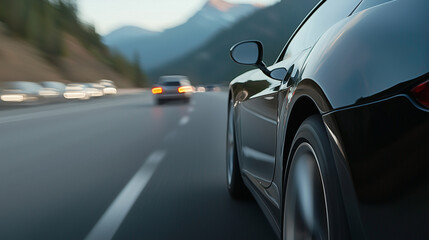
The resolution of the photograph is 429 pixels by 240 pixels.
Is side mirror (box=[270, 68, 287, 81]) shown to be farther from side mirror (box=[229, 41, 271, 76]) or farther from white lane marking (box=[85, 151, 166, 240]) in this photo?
white lane marking (box=[85, 151, 166, 240])

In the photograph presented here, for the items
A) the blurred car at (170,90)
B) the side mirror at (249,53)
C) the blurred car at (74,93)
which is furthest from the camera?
the blurred car at (74,93)

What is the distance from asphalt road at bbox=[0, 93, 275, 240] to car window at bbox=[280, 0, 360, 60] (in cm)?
125

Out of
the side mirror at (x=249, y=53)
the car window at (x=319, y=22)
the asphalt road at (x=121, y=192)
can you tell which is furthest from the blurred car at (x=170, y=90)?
the car window at (x=319, y=22)

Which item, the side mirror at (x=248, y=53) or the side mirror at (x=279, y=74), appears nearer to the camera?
the side mirror at (x=279, y=74)

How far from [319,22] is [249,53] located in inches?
25.7

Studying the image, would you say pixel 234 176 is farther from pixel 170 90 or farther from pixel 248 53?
pixel 170 90

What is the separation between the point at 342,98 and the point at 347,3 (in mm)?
996

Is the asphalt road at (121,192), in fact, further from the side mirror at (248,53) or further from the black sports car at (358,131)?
the black sports car at (358,131)

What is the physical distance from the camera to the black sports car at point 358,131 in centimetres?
145

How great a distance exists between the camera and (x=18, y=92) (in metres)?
27.5

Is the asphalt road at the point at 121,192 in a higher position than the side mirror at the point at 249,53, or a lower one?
lower

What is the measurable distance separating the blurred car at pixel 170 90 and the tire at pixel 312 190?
23.0 m

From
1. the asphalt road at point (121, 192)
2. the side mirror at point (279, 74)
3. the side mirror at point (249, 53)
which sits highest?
the side mirror at point (249, 53)

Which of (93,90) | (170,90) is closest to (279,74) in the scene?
(170,90)
